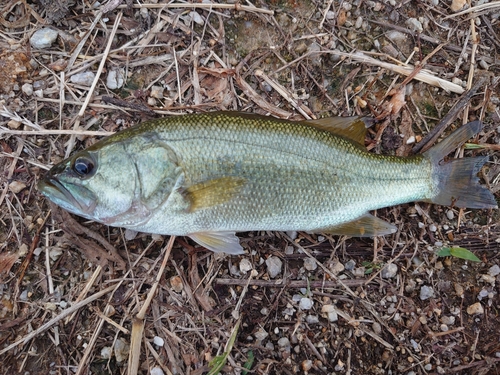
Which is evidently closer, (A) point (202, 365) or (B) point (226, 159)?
(B) point (226, 159)

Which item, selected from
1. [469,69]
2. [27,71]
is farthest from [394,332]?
[27,71]

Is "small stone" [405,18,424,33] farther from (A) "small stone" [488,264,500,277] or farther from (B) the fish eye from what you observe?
(B) the fish eye

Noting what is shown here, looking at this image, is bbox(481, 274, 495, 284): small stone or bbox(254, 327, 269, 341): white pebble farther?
bbox(481, 274, 495, 284): small stone

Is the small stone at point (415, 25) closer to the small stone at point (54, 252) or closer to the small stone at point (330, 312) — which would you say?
the small stone at point (330, 312)

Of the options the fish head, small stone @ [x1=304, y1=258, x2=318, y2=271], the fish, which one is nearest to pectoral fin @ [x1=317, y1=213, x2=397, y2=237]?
the fish

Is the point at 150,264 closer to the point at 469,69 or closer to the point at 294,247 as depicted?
the point at 294,247

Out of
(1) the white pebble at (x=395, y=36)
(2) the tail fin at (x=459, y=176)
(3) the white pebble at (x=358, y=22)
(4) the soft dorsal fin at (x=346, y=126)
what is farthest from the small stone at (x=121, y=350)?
(1) the white pebble at (x=395, y=36)
